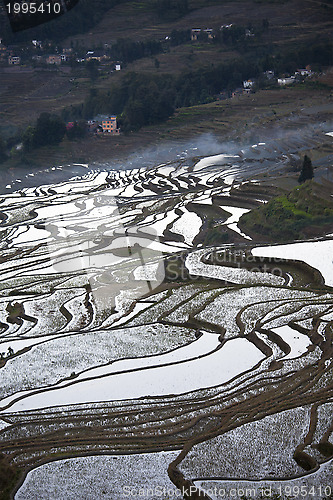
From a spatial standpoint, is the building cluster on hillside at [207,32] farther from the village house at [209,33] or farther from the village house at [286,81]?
the village house at [286,81]

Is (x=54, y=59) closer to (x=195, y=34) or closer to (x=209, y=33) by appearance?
(x=195, y=34)

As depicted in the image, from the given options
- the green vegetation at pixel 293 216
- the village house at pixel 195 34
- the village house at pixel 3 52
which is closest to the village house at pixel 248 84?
the village house at pixel 195 34

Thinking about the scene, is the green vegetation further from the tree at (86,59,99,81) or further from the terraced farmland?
the tree at (86,59,99,81)

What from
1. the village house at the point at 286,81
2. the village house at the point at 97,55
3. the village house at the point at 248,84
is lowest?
the village house at the point at 248,84

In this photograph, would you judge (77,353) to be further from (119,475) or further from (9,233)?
(9,233)

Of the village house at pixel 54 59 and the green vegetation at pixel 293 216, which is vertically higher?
the village house at pixel 54 59

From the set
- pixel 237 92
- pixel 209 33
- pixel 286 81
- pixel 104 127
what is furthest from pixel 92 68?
pixel 286 81

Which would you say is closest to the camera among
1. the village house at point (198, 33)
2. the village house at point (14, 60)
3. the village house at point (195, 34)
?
the village house at point (14, 60)
